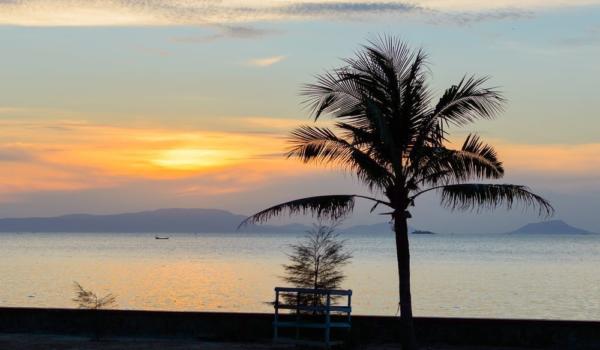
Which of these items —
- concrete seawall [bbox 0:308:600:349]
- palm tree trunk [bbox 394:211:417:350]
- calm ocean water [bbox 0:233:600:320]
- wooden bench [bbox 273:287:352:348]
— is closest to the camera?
palm tree trunk [bbox 394:211:417:350]

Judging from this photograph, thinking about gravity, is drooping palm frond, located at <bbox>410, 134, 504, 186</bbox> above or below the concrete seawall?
above

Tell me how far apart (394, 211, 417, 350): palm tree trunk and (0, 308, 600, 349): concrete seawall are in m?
1.69

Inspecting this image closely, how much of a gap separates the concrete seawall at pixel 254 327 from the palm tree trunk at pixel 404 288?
169cm

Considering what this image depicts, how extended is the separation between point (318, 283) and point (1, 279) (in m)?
65.5

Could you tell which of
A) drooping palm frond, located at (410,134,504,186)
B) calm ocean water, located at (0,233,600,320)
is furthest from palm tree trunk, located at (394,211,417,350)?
calm ocean water, located at (0,233,600,320)

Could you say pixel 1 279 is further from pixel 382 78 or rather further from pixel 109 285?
pixel 382 78

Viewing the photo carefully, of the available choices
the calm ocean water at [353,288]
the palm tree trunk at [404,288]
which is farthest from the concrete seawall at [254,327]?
the calm ocean water at [353,288]

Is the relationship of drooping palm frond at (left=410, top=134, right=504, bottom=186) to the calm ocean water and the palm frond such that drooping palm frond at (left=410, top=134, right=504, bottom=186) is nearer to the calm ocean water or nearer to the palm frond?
the palm frond

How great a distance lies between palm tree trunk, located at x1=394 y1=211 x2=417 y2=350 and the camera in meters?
21.6

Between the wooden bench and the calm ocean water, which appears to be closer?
the wooden bench

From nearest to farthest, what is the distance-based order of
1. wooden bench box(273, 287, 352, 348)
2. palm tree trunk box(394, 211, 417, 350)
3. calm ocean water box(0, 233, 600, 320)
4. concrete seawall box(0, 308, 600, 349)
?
palm tree trunk box(394, 211, 417, 350), wooden bench box(273, 287, 352, 348), concrete seawall box(0, 308, 600, 349), calm ocean water box(0, 233, 600, 320)

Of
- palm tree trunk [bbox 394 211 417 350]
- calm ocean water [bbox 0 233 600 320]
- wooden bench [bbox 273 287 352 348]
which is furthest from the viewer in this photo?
calm ocean water [bbox 0 233 600 320]

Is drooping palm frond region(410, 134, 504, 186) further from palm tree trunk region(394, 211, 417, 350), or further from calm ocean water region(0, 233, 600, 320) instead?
calm ocean water region(0, 233, 600, 320)

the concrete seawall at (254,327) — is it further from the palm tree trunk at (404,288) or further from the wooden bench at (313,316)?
the palm tree trunk at (404,288)
